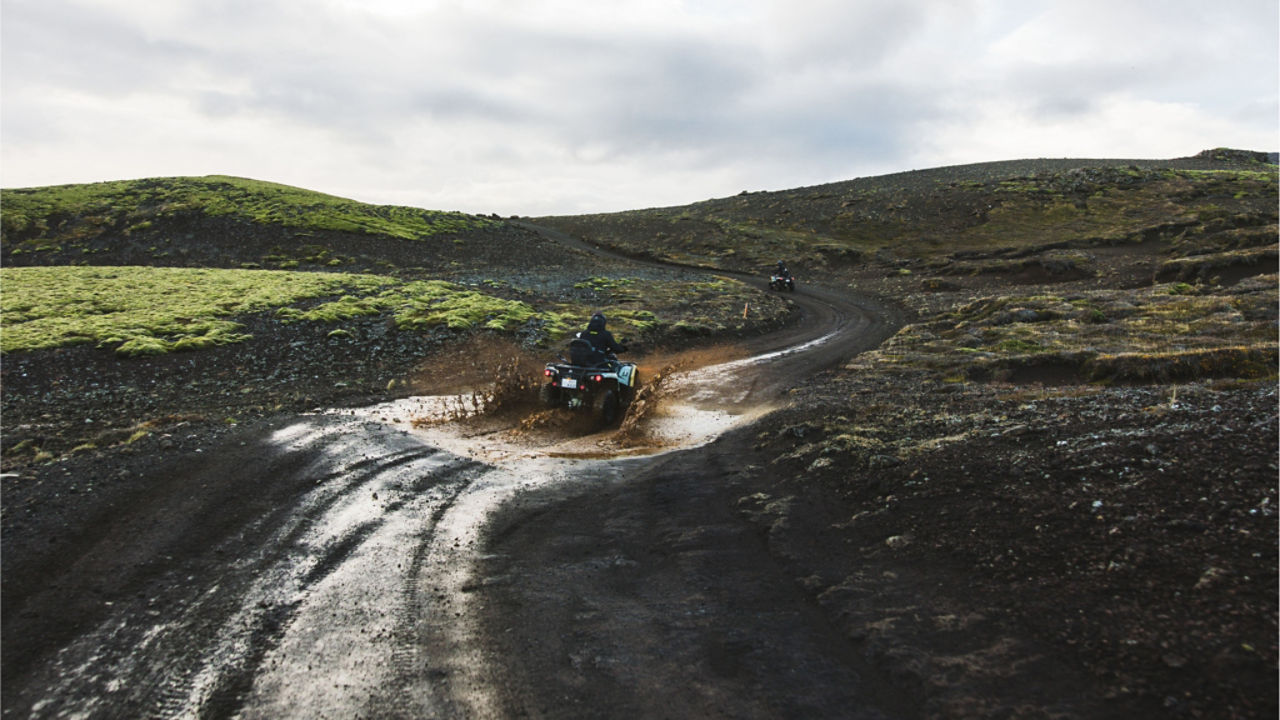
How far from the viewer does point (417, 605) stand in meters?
5.51

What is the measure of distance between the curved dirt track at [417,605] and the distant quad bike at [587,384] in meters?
4.08

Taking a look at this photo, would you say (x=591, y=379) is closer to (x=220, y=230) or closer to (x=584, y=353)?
(x=584, y=353)

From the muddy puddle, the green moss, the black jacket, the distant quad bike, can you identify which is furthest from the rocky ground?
the green moss

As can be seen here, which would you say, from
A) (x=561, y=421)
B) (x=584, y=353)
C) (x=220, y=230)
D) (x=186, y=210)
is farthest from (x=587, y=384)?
(x=186, y=210)

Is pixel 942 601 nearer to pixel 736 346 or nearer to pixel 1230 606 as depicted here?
pixel 1230 606

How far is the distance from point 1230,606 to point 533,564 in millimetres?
5814

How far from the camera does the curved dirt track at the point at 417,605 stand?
423 centimetres

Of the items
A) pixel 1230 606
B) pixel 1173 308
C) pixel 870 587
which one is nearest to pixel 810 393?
pixel 870 587

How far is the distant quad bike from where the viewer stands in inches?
519

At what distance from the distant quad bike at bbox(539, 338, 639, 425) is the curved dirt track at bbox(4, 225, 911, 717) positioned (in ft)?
13.4

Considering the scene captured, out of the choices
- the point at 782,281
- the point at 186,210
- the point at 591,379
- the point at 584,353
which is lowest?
the point at 591,379

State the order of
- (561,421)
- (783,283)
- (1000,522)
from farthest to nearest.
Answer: (783,283) → (561,421) → (1000,522)

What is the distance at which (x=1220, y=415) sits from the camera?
6969mm

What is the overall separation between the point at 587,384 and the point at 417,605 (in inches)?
312
